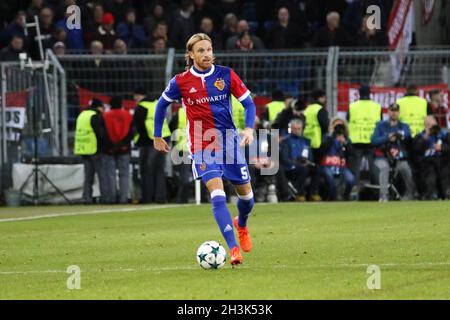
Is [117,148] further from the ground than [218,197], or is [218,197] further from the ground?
[218,197]

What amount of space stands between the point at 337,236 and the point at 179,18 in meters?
13.9

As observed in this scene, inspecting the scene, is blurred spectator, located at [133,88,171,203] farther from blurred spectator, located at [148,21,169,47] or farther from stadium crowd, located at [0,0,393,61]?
blurred spectator, located at [148,21,169,47]

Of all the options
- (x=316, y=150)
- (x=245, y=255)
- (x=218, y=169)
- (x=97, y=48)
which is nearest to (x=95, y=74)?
(x=97, y=48)

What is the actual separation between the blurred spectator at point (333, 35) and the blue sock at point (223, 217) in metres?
15.9

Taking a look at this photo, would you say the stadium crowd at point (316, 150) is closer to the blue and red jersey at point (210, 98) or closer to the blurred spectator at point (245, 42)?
the blurred spectator at point (245, 42)

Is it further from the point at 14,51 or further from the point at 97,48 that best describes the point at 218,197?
the point at 14,51

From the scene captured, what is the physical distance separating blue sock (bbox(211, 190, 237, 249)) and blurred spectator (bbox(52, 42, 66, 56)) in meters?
14.9

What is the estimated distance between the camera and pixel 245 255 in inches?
542

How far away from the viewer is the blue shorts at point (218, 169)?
1291 cm

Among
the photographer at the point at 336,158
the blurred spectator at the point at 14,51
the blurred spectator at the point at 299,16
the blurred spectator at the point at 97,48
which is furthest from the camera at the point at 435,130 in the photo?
the blurred spectator at the point at 14,51

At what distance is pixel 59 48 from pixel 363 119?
21.7 feet

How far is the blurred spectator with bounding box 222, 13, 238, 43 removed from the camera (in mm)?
29219

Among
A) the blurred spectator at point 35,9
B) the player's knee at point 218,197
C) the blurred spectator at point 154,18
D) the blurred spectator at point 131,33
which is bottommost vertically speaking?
the player's knee at point 218,197

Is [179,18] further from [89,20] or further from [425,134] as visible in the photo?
[425,134]
